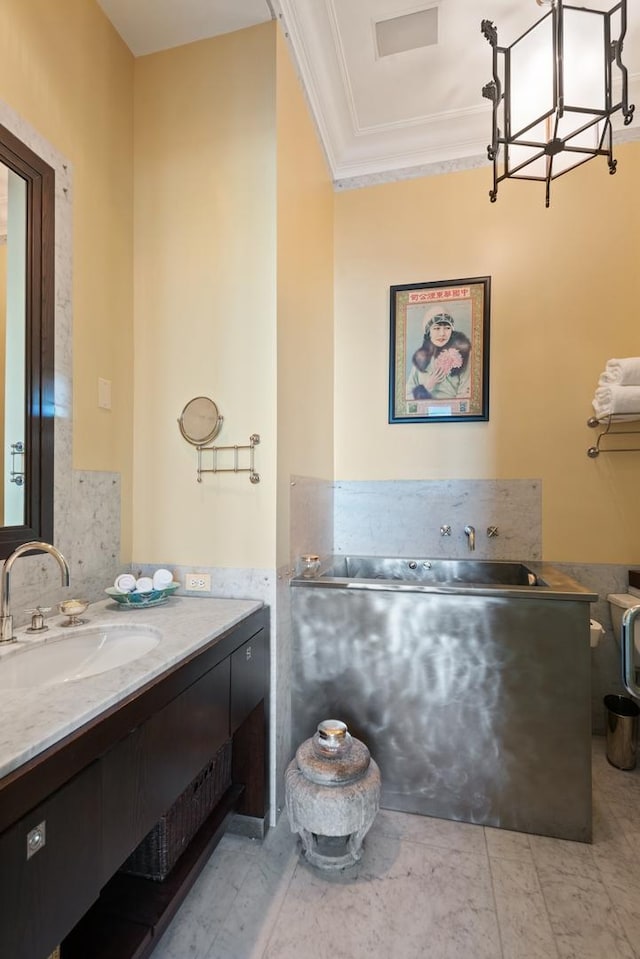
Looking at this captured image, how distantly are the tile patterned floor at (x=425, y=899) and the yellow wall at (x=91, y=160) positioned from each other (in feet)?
3.87

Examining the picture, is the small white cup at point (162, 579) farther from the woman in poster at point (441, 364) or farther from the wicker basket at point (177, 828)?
the woman in poster at point (441, 364)

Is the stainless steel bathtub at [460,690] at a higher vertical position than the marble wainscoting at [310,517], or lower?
lower

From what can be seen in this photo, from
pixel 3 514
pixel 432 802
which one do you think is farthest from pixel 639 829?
pixel 3 514

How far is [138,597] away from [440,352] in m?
1.98

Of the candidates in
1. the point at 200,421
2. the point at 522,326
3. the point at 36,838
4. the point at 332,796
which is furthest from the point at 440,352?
the point at 36,838

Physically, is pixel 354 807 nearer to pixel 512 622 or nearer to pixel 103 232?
pixel 512 622

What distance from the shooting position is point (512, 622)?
1649 millimetres

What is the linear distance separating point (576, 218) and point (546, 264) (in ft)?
0.88

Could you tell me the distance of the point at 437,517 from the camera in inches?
98.0

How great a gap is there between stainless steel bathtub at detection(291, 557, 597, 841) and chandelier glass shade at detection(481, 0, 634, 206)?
4.91ft

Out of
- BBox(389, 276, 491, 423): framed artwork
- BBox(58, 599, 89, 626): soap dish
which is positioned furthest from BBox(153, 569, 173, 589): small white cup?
BBox(389, 276, 491, 423): framed artwork

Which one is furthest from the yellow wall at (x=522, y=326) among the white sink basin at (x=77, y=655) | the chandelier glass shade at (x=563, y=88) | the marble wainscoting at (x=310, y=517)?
the white sink basin at (x=77, y=655)

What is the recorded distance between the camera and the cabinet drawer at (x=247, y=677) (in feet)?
4.56

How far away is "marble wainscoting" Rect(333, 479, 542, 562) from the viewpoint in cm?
240
